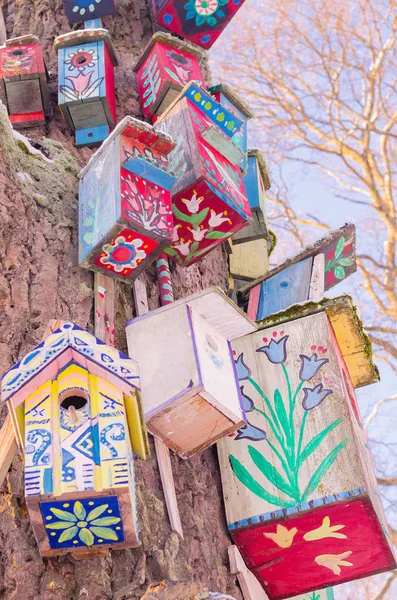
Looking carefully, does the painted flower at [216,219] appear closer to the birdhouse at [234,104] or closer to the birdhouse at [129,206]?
the birdhouse at [129,206]

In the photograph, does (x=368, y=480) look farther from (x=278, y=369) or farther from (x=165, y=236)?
(x=165, y=236)

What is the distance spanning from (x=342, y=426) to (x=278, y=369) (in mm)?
348

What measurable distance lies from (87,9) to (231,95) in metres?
0.93

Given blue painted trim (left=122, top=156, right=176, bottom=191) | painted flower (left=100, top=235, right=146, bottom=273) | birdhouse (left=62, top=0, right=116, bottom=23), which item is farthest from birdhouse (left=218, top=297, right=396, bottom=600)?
birdhouse (left=62, top=0, right=116, bottom=23)

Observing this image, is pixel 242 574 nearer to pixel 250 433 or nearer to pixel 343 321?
pixel 250 433

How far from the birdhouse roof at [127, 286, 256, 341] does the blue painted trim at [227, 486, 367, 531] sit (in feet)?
2.15

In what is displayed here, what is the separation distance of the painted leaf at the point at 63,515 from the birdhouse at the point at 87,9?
314 centimetres

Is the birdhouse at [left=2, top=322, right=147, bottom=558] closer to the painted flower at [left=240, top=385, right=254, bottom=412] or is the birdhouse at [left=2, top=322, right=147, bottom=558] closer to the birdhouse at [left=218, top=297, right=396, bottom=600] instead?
the birdhouse at [left=218, top=297, right=396, bottom=600]

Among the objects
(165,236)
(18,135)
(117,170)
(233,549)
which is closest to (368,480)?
(233,549)

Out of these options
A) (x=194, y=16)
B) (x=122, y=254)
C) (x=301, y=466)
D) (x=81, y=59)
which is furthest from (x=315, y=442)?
(x=194, y=16)

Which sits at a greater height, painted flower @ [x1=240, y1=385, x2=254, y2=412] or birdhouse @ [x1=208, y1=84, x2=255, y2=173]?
birdhouse @ [x1=208, y1=84, x2=255, y2=173]

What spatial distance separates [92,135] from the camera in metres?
4.24

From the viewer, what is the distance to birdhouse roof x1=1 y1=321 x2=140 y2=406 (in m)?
2.51

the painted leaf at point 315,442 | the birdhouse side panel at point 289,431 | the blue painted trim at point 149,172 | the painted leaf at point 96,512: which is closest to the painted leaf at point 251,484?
the birdhouse side panel at point 289,431
